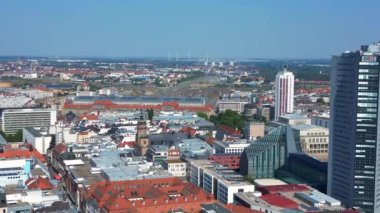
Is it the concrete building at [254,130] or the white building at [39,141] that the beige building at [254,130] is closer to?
the concrete building at [254,130]

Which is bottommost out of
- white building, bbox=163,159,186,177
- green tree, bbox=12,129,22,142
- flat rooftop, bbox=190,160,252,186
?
green tree, bbox=12,129,22,142

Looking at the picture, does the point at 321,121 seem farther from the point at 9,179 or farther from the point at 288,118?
the point at 9,179

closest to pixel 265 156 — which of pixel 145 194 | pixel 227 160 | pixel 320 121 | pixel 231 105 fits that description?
pixel 227 160

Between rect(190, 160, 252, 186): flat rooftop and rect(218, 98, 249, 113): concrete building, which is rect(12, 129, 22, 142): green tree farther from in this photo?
rect(218, 98, 249, 113): concrete building

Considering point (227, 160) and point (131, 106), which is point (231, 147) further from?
point (131, 106)

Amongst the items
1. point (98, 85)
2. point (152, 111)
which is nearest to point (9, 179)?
point (152, 111)

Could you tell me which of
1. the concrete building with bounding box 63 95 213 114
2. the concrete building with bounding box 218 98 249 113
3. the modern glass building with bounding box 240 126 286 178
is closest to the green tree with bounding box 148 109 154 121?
the concrete building with bounding box 63 95 213 114
